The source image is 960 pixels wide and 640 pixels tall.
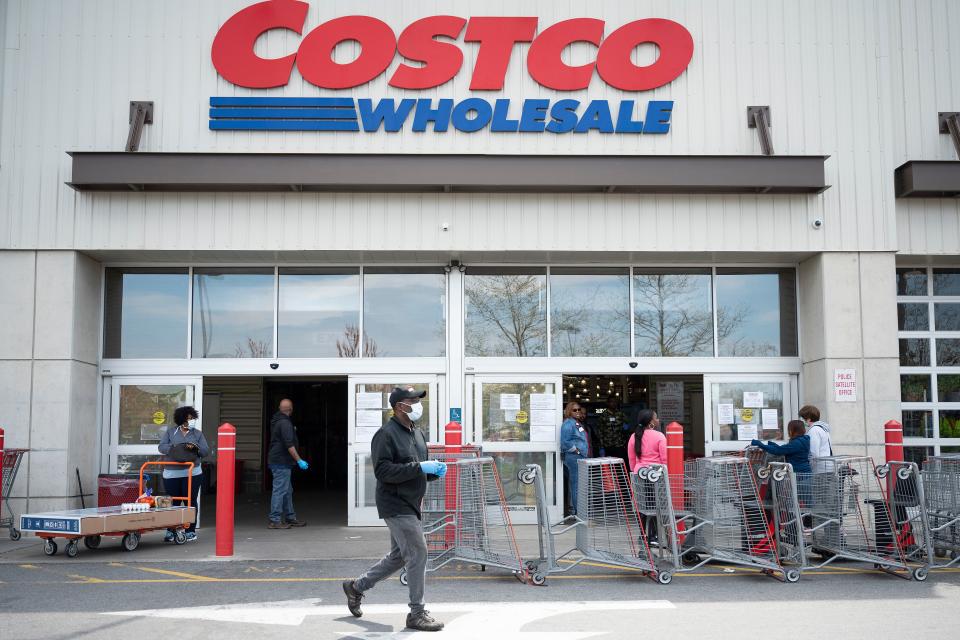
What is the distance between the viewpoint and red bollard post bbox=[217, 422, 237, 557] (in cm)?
1078

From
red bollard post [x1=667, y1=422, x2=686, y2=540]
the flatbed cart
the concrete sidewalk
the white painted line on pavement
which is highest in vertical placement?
red bollard post [x1=667, y1=422, x2=686, y2=540]

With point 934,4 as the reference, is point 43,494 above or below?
below

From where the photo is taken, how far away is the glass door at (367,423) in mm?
13859

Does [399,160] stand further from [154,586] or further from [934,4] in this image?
[934,4]

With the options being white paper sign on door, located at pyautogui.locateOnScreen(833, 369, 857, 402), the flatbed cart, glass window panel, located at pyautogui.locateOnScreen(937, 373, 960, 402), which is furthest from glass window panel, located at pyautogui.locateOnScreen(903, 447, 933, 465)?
the flatbed cart

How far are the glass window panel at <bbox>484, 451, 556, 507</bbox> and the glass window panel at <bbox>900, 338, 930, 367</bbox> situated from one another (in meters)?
5.98

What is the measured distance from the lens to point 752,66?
1386 centimetres

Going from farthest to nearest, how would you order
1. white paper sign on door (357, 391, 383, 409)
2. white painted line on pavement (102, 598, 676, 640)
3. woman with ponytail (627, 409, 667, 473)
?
white paper sign on door (357, 391, 383, 409) < woman with ponytail (627, 409, 667, 473) < white painted line on pavement (102, 598, 676, 640)

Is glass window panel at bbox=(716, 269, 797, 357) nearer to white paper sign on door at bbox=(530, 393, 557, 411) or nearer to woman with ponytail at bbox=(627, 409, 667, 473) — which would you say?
white paper sign on door at bbox=(530, 393, 557, 411)

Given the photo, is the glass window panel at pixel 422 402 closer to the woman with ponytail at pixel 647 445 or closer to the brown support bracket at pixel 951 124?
the woman with ponytail at pixel 647 445

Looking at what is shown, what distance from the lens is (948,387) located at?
48.3 feet

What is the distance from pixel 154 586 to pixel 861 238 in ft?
35.5

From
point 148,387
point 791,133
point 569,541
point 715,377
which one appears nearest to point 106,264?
point 148,387

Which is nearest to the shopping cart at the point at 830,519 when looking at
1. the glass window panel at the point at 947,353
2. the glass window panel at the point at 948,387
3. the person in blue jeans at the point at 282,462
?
the glass window panel at the point at 948,387
